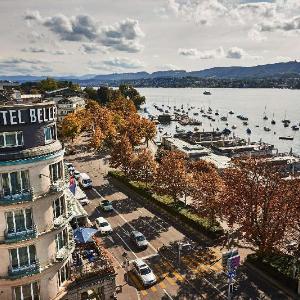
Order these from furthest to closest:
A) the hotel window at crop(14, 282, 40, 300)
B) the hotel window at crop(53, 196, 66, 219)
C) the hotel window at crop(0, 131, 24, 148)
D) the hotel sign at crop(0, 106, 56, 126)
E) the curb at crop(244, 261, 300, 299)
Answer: the curb at crop(244, 261, 300, 299) → the hotel window at crop(53, 196, 66, 219) → the hotel window at crop(14, 282, 40, 300) → the hotel window at crop(0, 131, 24, 148) → the hotel sign at crop(0, 106, 56, 126)

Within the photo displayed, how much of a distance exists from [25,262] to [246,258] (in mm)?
31868

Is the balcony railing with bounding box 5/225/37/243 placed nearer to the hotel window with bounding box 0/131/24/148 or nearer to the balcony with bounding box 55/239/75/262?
the balcony with bounding box 55/239/75/262

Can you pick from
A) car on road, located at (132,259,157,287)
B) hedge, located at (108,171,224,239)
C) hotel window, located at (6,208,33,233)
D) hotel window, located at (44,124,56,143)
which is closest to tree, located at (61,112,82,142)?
hedge, located at (108,171,224,239)

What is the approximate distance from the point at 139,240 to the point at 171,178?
1598 centimetres

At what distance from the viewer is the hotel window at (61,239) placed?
33.5 m

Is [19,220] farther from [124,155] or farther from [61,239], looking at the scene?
[124,155]

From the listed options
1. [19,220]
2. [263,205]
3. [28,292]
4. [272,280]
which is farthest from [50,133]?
[272,280]

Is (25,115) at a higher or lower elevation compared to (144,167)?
higher

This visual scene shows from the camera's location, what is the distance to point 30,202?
29875mm

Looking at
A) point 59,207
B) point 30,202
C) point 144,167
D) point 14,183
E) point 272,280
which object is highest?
point 14,183

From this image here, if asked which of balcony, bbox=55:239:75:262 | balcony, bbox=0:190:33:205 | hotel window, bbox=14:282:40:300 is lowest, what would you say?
hotel window, bbox=14:282:40:300

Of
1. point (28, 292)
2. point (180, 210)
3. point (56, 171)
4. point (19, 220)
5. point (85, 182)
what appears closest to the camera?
point (19, 220)

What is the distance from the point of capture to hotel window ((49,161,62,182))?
31.9 m

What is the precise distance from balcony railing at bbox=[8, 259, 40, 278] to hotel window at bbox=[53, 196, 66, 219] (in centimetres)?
443
